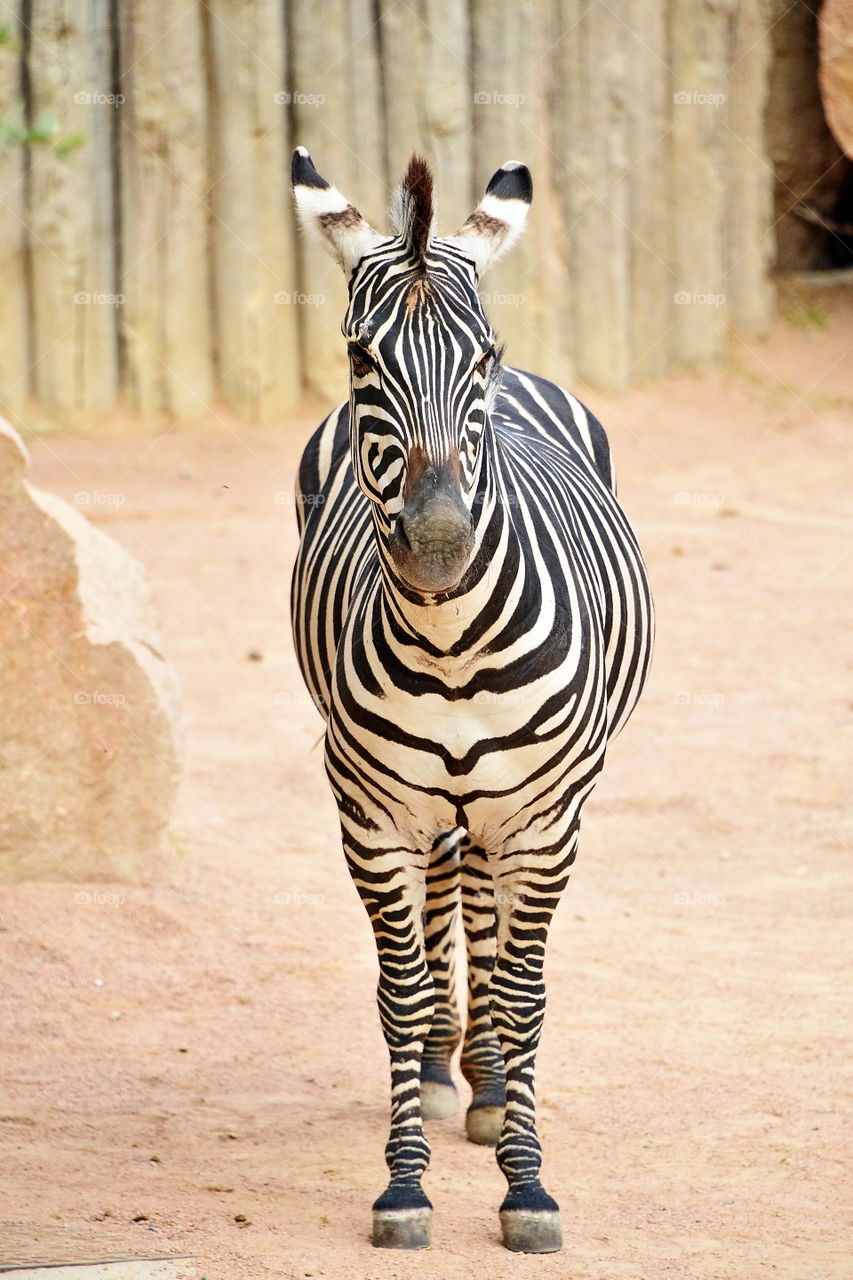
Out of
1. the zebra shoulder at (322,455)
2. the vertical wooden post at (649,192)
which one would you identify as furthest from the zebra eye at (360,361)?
the vertical wooden post at (649,192)

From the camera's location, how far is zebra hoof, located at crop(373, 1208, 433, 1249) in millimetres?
3311

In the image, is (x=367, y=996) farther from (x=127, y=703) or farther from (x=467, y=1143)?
(x=127, y=703)

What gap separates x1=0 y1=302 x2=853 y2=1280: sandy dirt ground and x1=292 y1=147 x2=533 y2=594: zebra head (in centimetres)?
158

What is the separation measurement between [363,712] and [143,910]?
93.0 inches

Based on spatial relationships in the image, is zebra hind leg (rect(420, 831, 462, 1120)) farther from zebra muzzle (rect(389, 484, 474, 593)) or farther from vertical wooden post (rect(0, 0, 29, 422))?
vertical wooden post (rect(0, 0, 29, 422))

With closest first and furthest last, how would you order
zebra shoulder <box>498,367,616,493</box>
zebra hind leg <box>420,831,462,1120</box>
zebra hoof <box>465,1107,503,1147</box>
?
zebra hoof <box>465,1107,503,1147</box> < zebra hind leg <box>420,831,462,1120</box> < zebra shoulder <box>498,367,616,493</box>

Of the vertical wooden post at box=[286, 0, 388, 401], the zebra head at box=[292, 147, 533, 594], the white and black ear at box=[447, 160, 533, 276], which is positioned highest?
the vertical wooden post at box=[286, 0, 388, 401]

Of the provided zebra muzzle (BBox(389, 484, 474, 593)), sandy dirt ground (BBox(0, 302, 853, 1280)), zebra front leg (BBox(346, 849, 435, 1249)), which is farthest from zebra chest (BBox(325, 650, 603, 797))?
sandy dirt ground (BBox(0, 302, 853, 1280))

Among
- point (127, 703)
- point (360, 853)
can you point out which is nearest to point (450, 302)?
point (360, 853)

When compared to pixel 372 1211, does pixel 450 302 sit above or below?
above

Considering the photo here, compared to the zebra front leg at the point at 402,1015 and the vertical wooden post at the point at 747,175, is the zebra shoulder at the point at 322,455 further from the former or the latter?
the vertical wooden post at the point at 747,175

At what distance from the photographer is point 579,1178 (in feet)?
12.2

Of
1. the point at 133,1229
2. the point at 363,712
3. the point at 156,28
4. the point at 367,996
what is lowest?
the point at 367,996

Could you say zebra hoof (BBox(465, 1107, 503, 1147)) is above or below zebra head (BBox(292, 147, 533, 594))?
below
